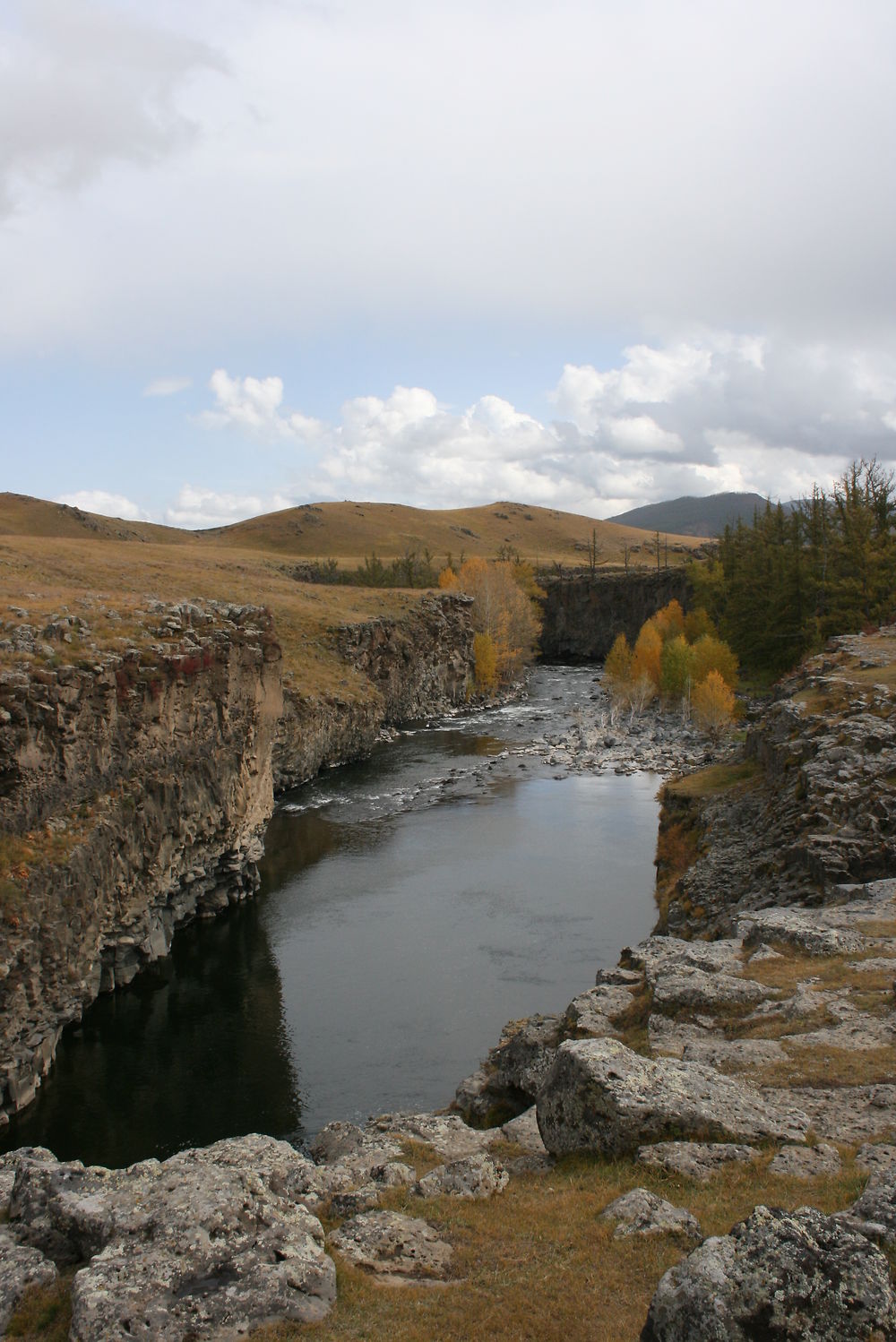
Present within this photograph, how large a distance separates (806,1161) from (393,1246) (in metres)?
5.15

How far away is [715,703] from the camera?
7388 cm

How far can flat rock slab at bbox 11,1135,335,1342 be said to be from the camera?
8.56 meters

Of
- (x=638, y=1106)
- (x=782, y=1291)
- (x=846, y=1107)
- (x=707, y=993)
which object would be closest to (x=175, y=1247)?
(x=638, y=1106)

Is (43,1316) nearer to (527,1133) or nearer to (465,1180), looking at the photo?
(465,1180)

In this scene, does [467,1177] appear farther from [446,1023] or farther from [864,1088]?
[446,1023]

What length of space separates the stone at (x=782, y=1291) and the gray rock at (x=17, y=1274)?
21.8 feet

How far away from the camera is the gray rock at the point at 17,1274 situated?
9.23 meters

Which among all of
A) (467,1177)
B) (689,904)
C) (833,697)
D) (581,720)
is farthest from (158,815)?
(581,720)

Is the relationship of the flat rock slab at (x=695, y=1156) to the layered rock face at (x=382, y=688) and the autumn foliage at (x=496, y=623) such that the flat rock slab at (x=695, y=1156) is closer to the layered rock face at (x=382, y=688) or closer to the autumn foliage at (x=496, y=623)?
the layered rock face at (x=382, y=688)

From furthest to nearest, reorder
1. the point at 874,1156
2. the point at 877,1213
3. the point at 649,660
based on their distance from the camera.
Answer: the point at 649,660, the point at 874,1156, the point at 877,1213

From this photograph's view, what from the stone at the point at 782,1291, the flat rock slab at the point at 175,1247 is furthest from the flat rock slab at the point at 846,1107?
the flat rock slab at the point at 175,1247

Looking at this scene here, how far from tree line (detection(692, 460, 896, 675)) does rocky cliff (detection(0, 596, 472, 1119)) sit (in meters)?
50.2

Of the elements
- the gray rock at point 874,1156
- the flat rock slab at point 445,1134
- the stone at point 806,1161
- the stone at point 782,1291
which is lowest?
the flat rock slab at point 445,1134

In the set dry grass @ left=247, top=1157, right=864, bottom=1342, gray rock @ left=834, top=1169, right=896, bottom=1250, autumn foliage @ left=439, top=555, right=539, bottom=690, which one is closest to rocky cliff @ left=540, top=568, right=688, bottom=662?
autumn foliage @ left=439, top=555, right=539, bottom=690
